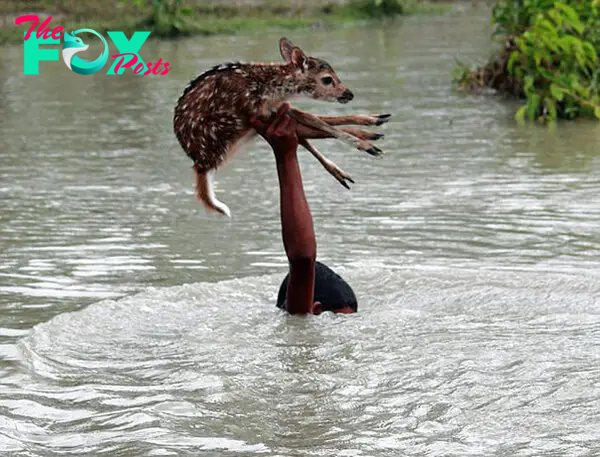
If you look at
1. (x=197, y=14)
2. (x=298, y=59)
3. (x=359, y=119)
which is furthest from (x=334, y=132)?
(x=197, y=14)

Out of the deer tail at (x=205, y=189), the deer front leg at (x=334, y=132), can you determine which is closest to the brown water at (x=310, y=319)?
the deer tail at (x=205, y=189)

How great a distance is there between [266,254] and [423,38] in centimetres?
1775

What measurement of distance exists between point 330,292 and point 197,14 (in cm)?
2403

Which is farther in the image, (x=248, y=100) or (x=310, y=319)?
(x=310, y=319)

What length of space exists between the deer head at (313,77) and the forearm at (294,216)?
0.29 metres

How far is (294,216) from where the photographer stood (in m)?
5.39

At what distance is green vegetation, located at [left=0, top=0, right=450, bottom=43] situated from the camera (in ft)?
84.6

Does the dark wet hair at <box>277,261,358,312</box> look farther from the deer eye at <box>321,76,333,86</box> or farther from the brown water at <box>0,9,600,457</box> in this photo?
the deer eye at <box>321,76,333,86</box>

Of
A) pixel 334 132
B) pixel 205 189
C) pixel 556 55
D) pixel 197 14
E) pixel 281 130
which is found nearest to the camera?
pixel 334 132

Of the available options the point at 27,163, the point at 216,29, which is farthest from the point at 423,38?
the point at 27,163

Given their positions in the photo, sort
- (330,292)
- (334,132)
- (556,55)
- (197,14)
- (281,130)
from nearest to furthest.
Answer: (334,132) < (281,130) < (330,292) < (556,55) < (197,14)

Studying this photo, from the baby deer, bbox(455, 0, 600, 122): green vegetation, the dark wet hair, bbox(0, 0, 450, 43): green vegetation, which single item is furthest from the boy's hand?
bbox(0, 0, 450, 43): green vegetation

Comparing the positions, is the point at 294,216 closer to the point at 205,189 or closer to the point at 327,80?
the point at 205,189

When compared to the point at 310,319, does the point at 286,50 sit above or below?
above
